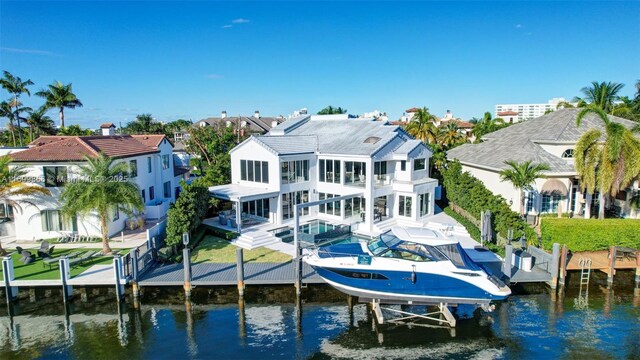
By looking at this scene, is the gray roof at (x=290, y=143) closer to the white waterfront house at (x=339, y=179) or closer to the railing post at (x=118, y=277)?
the white waterfront house at (x=339, y=179)

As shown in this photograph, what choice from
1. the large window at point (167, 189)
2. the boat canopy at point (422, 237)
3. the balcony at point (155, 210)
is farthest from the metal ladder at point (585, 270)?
the large window at point (167, 189)

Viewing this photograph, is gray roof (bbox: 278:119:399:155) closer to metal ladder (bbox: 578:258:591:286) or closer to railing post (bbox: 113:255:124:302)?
metal ladder (bbox: 578:258:591:286)

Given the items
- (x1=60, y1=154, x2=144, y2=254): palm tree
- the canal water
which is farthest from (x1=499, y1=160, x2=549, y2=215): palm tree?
(x1=60, y1=154, x2=144, y2=254): palm tree

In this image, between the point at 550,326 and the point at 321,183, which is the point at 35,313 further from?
the point at 550,326

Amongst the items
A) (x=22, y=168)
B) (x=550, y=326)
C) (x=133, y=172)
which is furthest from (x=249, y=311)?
(x=22, y=168)

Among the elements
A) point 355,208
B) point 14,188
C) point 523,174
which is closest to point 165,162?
point 14,188

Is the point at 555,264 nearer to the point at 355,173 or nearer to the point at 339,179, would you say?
the point at 355,173
